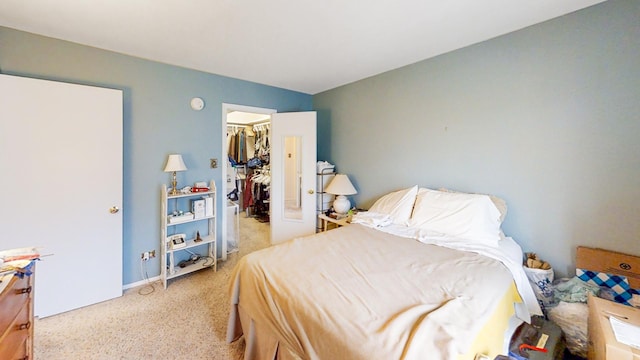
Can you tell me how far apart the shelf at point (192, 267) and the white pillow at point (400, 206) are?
2.14 m

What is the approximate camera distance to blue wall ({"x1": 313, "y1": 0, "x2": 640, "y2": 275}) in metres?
1.69

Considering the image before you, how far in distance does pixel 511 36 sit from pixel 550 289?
2088 millimetres

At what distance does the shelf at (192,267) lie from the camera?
271 centimetres

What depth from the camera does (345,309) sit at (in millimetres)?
1153

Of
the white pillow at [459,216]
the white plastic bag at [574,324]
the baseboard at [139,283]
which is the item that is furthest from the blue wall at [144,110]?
the white plastic bag at [574,324]

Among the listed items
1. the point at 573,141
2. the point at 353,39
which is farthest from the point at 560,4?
the point at 353,39

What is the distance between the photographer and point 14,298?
3.48 ft

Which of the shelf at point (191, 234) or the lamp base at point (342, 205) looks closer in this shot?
the shelf at point (191, 234)

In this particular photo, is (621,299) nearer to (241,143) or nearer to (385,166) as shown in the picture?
(385,166)

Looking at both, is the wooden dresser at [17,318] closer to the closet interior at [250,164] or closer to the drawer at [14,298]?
the drawer at [14,298]

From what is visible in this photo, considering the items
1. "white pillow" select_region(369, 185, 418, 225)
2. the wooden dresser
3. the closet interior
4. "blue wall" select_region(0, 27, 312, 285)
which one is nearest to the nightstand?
"white pillow" select_region(369, 185, 418, 225)

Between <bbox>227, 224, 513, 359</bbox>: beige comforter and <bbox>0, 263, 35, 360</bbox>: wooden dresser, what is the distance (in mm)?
977

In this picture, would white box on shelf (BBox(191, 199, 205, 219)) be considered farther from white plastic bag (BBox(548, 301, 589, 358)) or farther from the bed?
white plastic bag (BBox(548, 301, 589, 358))

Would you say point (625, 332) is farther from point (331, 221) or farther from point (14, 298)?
point (14, 298)
